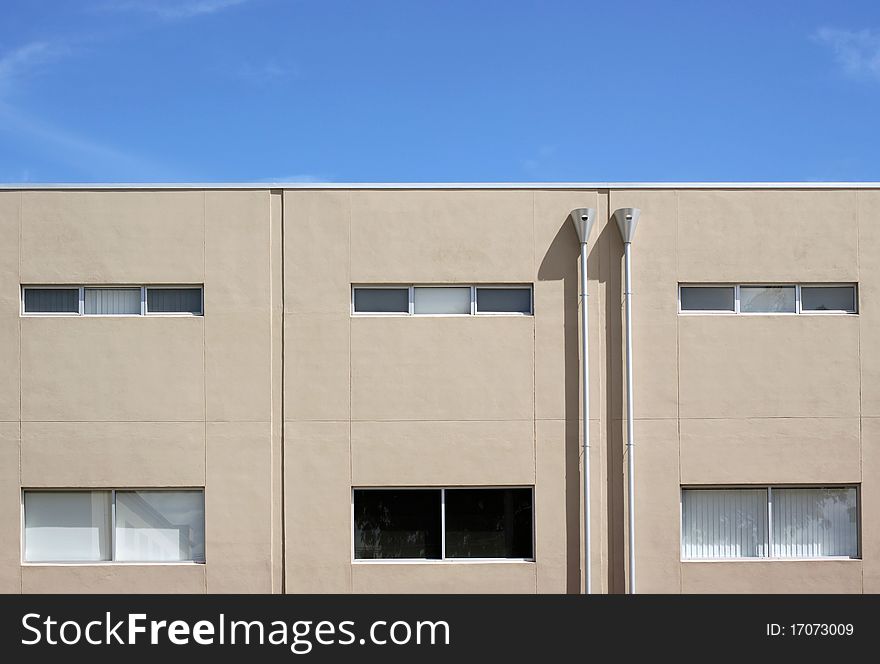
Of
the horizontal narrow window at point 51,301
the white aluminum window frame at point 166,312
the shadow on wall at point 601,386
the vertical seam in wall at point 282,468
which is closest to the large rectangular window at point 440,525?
the shadow on wall at point 601,386

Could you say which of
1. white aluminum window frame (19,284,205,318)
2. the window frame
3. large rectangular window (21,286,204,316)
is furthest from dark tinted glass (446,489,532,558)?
the window frame

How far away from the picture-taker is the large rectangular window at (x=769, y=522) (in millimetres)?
16000

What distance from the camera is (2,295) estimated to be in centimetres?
1584

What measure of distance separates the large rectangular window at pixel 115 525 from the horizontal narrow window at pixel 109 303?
9.07 ft

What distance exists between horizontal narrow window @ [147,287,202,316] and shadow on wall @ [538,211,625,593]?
17.5 feet

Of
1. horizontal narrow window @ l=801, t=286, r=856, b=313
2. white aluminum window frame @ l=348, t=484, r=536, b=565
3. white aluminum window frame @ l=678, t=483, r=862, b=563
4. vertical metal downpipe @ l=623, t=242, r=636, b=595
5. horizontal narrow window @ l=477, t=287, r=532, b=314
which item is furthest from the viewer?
horizontal narrow window @ l=801, t=286, r=856, b=313

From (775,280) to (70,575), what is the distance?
11636 millimetres

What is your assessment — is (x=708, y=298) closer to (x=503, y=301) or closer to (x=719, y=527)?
(x=503, y=301)

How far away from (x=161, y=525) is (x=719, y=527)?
8.55 metres

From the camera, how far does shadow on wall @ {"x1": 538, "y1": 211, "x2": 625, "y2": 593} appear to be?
15.8 meters

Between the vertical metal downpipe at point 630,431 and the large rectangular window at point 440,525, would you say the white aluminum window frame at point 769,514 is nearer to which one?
the vertical metal downpipe at point 630,431

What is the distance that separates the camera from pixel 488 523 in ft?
52.0

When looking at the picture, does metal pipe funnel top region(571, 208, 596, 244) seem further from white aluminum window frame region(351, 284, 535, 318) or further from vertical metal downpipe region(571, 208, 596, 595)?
white aluminum window frame region(351, 284, 535, 318)
